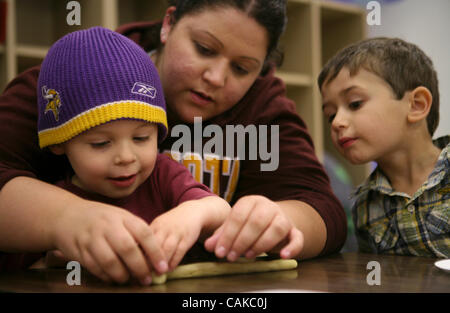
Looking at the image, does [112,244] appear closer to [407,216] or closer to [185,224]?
[185,224]

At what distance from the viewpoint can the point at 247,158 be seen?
3.51 ft

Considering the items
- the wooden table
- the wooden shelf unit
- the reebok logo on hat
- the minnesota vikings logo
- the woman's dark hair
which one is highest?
the wooden shelf unit

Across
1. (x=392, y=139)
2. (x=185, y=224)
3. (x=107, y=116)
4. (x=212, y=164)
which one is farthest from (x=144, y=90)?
(x=392, y=139)

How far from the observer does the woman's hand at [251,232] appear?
620 millimetres

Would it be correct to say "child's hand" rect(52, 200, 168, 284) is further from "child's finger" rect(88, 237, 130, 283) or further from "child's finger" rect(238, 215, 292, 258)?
"child's finger" rect(238, 215, 292, 258)

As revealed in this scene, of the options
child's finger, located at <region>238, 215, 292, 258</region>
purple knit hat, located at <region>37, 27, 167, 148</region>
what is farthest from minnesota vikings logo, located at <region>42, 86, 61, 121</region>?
child's finger, located at <region>238, 215, 292, 258</region>

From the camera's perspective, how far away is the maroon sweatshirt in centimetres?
82

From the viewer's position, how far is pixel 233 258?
63 centimetres

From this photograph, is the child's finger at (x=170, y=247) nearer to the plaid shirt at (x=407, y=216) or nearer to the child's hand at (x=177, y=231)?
the child's hand at (x=177, y=231)

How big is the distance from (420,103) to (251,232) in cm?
68

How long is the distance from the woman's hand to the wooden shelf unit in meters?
1.43

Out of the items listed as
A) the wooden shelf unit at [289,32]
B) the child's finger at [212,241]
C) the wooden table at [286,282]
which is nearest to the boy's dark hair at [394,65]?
the wooden table at [286,282]

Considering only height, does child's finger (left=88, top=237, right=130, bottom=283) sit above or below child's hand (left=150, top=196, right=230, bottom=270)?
below
